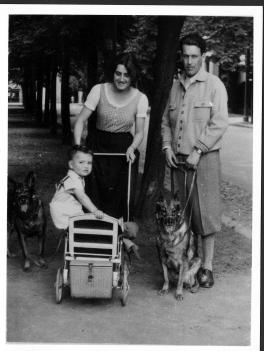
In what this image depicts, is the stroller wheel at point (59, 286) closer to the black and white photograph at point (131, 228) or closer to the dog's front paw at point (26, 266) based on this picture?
the black and white photograph at point (131, 228)

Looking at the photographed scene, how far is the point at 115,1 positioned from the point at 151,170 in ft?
12.7

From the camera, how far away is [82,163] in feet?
18.7

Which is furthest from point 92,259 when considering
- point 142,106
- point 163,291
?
point 142,106

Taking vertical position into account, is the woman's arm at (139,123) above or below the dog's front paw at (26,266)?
above

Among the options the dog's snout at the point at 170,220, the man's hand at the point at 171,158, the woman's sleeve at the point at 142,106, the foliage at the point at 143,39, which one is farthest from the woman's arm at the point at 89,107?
the foliage at the point at 143,39

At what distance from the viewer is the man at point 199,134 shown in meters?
5.71

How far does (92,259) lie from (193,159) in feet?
4.43

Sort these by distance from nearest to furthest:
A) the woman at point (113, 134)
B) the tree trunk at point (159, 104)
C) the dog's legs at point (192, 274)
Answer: the dog's legs at point (192, 274) < the woman at point (113, 134) < the tree trunk at point (159, 104)

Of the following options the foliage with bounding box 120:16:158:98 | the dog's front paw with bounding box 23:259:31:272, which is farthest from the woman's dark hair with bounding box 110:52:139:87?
the foliage with bounding box 120:16:158:98

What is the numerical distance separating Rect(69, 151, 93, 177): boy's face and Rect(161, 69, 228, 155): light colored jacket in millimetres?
879

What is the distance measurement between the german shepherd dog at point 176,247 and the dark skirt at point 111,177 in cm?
65

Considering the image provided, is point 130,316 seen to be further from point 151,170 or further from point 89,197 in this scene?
point 151,170

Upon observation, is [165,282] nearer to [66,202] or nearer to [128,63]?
[66,202]
